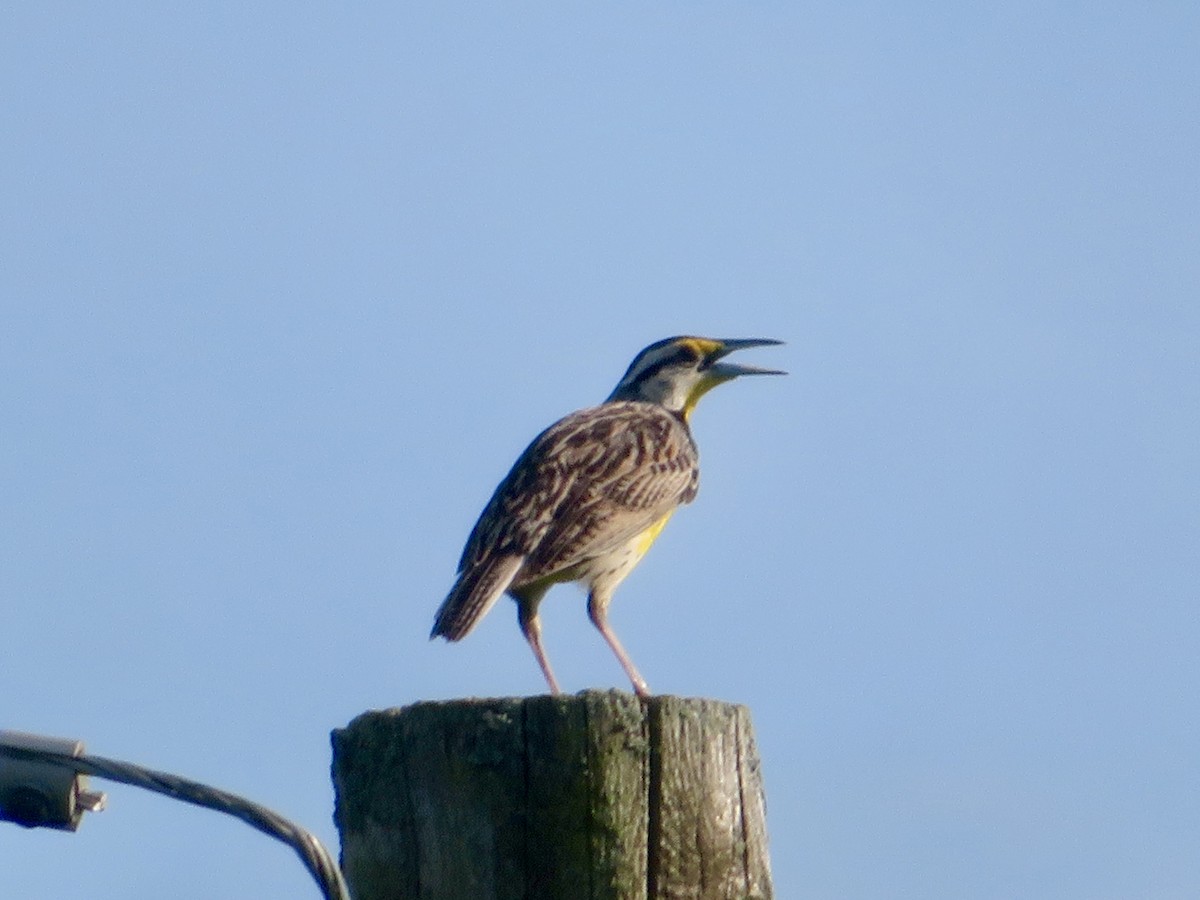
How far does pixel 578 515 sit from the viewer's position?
30.7 ft

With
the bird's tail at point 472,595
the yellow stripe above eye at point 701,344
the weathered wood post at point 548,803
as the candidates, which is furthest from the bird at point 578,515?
the weathered wood post at point 548,803

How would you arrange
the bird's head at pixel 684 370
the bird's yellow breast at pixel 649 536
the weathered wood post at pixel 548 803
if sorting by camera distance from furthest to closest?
the bird's head at pixel 684 370 < the bird's yellow breast at pixel 649 536 < the weathered wood post at pixel 548 803

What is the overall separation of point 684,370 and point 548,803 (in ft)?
22.6

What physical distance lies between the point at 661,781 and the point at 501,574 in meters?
3.98

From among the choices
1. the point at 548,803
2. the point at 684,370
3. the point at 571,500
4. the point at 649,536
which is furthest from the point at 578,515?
the point at 548,803

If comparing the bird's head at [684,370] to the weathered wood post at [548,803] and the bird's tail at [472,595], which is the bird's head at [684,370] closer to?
the bird's tail at [472,595]

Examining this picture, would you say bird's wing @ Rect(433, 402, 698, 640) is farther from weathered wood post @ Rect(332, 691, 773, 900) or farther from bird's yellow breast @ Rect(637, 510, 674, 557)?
weathered wood post @ Rect(332, 691, 773, 900)

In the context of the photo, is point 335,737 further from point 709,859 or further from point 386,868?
point 709,859

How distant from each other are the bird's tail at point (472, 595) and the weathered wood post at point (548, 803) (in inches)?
130

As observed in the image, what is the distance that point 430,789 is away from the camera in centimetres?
485

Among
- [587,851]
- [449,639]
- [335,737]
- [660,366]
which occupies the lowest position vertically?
[587,851]

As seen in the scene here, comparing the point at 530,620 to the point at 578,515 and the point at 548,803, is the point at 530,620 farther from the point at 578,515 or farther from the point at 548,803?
the point at 548,803

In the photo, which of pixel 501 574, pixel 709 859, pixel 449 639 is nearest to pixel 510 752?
pixel 709 859

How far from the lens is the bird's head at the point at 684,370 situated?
1152 cm
